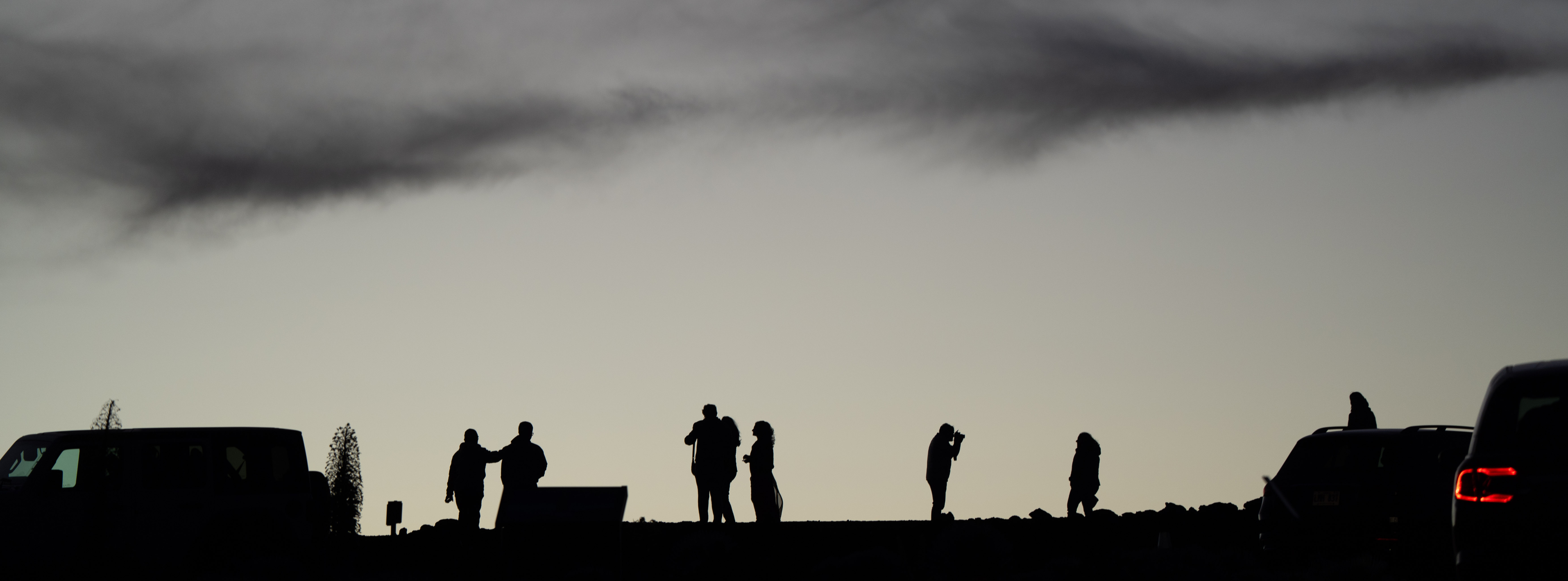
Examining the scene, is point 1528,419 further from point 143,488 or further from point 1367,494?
point 143,488

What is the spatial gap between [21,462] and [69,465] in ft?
1.66

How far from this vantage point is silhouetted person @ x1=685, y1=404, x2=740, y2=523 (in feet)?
65.9

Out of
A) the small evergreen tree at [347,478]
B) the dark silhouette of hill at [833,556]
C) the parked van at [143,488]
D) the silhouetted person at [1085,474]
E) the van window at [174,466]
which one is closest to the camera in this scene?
the dark silhouette of hill at [833,556]

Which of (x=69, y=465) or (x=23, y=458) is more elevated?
(x=23, y=458)

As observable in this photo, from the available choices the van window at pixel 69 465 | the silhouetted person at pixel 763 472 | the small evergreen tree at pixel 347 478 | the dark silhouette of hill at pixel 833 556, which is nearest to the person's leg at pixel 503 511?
the dark silhouette of hill at pixel 833 556

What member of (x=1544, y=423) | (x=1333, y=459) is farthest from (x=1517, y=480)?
(x=1333, y=459)

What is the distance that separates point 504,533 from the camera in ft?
43.0

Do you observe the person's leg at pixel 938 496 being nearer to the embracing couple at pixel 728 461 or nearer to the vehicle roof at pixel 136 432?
the embracing couple at pixel 728 461

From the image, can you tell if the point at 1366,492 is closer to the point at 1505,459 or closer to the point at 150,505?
the point at 1505,459

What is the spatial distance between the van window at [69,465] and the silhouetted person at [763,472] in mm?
8437

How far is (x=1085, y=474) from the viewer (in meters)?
23.4

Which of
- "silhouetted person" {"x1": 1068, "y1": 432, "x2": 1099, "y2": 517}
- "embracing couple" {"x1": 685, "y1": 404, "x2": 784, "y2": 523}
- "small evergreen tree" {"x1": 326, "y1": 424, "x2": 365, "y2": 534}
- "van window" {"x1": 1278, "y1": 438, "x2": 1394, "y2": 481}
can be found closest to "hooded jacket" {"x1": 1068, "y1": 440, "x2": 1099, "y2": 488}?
"silhouetted person" {"x1": 1068, "y1": 432, "x2": 1099, "y2": 517}

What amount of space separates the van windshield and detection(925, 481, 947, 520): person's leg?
1244cm

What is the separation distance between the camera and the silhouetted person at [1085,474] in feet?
76.8
